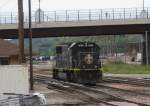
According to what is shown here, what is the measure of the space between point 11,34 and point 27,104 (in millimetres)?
60668

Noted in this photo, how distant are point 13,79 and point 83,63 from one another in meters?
19.8

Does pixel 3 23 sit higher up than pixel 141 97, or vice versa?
pixel 3 23

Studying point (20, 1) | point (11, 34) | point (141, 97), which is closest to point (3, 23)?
point (11, 34)

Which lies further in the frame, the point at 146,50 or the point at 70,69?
the point at 146,50

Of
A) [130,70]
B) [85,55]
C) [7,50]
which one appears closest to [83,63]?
[85,55]

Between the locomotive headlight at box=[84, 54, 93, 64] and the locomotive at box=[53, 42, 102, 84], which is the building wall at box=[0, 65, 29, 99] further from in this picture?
the locomotive headlight at box=[84, 54, 93, 64]

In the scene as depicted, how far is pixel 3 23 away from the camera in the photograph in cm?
7612

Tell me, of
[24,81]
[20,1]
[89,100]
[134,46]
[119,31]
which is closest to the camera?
[24,81]

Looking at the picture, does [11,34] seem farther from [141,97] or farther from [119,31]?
[141,97]

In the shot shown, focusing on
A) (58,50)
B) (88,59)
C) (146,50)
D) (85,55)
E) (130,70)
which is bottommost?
(130,70)

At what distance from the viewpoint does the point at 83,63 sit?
42.7m

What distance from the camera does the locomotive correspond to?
42438 mm

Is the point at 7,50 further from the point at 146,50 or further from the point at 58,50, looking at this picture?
the point at 146,50

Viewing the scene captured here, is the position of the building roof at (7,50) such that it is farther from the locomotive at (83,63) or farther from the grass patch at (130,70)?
the grass patch at (130,70)
